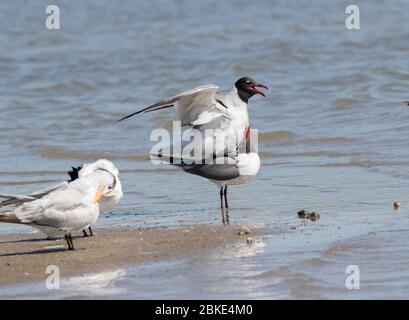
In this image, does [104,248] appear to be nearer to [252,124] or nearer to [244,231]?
[244,231]

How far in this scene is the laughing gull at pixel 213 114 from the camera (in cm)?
870

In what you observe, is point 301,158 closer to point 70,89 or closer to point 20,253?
point 20,253

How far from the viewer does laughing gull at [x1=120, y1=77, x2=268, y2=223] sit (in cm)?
822

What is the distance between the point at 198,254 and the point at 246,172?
192cm

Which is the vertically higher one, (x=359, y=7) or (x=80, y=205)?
(x=359, y=7)

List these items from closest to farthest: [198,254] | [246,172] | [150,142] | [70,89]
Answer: [198,254] < [246,172] < [150,142] < [70,89]

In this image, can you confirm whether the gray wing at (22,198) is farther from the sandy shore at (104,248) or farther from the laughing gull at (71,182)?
the sandy shore at (104,248)

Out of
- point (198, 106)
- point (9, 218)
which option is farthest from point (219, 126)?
point (9, 218)

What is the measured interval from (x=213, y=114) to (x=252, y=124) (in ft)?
11.8

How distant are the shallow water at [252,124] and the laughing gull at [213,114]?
0.51 meters

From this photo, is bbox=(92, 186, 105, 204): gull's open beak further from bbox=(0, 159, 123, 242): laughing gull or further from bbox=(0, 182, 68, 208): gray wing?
bbox=(0, 182, 68, 208): gray wing

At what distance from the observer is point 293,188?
873 centimetres

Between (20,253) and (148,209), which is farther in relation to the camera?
(148,209)
